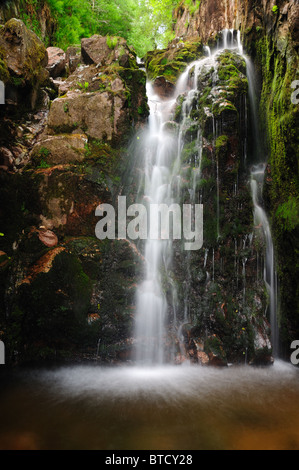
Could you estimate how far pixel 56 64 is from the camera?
9.09 metres

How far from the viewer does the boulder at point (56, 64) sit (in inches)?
356

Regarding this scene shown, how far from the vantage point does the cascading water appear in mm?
5320

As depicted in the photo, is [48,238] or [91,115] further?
[91,115]

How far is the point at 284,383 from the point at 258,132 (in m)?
6.46

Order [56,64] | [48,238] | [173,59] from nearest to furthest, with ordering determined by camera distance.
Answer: [48,238] → [56,64] → [173,59]

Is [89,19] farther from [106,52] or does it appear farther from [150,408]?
[150,408]

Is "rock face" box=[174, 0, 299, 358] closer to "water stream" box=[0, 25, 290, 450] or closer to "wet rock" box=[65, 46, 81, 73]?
"water stream" box=[0, 25, 290, 450]

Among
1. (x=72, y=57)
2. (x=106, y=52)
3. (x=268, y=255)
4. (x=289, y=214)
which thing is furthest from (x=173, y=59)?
(x=268, y=255)

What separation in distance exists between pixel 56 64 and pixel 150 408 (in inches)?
422

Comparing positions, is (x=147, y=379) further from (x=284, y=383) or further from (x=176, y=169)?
(x=176, y=169)

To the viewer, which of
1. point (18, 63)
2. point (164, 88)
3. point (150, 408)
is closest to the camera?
point (150, 408)
